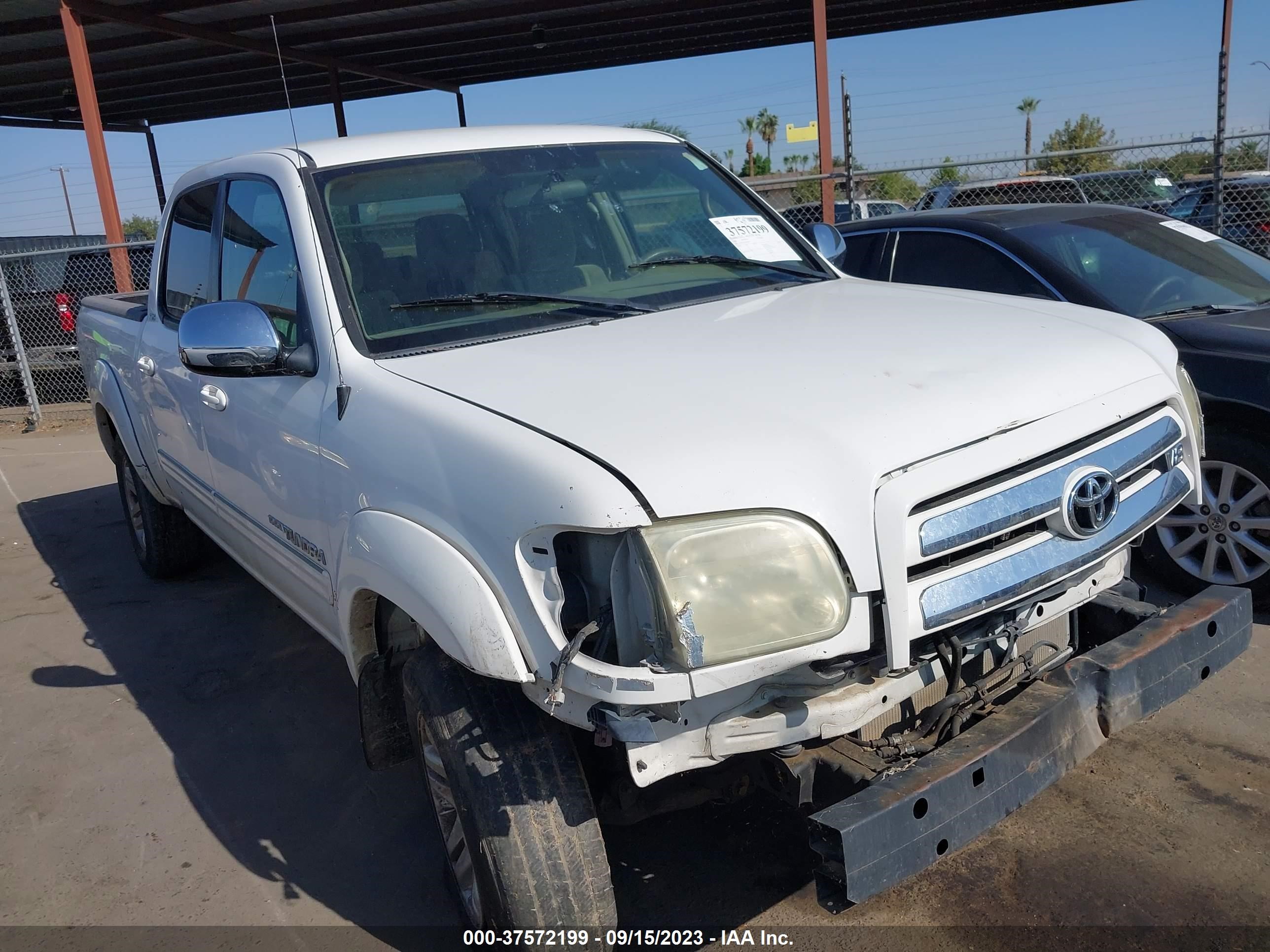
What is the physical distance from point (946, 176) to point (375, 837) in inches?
1130

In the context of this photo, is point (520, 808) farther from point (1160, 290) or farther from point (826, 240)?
point (1160, 290)

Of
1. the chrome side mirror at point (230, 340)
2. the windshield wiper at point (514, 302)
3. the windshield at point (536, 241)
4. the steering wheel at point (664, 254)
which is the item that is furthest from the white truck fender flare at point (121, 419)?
the steering wheel at point (664, 254)

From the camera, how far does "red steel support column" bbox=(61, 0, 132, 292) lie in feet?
39.2

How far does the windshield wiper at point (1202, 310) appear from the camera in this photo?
15.1ft

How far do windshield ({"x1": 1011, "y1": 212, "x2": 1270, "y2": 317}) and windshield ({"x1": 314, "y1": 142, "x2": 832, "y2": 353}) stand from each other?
1772mm

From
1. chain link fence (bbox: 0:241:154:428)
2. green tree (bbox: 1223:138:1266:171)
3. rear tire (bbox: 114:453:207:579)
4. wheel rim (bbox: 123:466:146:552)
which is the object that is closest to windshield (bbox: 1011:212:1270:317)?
rear tire (bbox: 114:453:207:579)

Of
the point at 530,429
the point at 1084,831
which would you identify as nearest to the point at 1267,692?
the point at 1084,831

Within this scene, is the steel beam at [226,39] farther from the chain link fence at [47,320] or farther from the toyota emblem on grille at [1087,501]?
the toyota emblem on grille at [1087,501]

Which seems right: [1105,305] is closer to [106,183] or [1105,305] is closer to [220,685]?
[220,685]

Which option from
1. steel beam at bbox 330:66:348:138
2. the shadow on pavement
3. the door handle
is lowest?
the shadow on pavement

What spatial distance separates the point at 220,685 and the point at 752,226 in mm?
2958

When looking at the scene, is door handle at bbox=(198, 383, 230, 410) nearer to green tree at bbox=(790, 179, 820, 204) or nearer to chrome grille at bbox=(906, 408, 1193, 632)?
chrome grille at bbox=(906, 408, 1193, 632)

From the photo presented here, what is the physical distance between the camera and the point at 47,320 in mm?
11867

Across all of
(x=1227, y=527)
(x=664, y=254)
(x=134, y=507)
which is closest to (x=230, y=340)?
(x=664, y=254)
